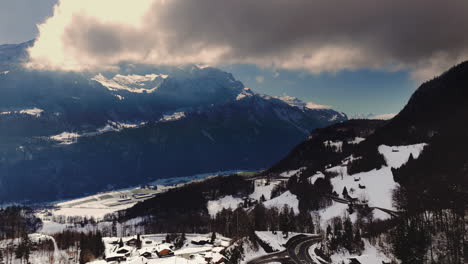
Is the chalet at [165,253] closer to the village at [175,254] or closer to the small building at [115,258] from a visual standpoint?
the village at [175,254]

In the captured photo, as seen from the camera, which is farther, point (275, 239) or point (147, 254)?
point (147, 254)

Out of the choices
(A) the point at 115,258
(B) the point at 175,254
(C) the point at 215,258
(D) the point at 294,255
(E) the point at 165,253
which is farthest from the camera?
(E) the point at 165,253

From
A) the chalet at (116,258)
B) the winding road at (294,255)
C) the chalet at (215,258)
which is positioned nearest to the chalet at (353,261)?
the winding road at (294,255)

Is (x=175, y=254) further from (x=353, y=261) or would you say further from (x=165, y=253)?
(x=353, y=261)

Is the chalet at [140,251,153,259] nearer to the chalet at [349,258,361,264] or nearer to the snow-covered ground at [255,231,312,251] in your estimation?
the snow-covered ground at [255,231,312,251]

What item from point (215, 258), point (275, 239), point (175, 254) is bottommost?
point (175, 254)

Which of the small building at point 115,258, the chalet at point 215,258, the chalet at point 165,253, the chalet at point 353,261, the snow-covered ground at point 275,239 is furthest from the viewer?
the chalet at point 165,253

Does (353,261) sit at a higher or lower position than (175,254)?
lower

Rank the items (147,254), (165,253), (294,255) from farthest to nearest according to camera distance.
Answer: (165,253) → (147,254) → (294,255)

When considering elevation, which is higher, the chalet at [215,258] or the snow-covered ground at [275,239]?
the snow-covered ground at [275,239]

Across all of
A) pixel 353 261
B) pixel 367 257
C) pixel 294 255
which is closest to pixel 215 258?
pixel 294 255
